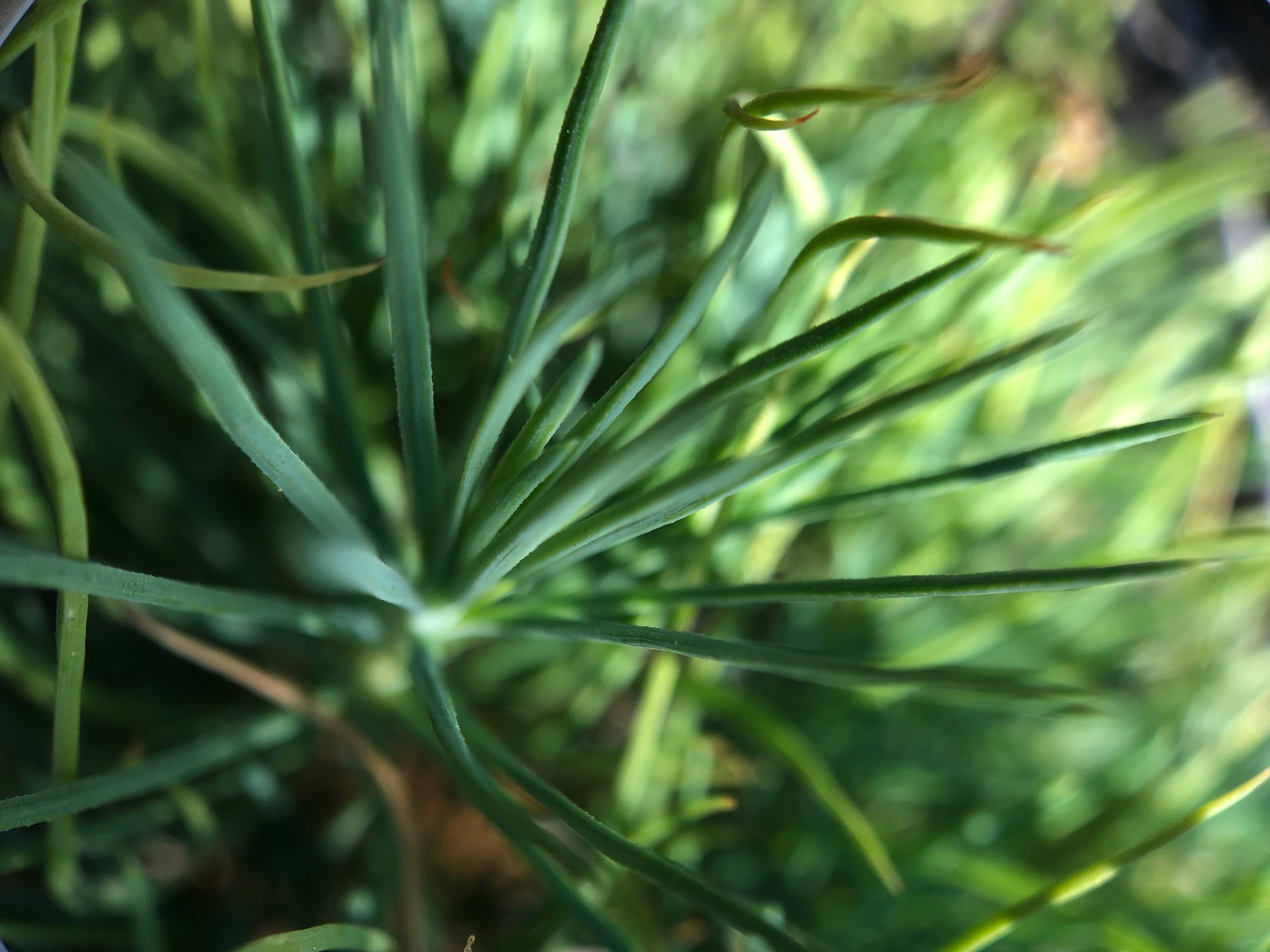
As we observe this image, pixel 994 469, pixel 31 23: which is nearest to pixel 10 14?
pixel 31 23

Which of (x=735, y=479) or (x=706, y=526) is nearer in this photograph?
(x=735, y=479)

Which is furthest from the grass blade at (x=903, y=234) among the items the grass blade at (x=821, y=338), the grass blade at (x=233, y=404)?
the grass blade at (x=233, y=404)

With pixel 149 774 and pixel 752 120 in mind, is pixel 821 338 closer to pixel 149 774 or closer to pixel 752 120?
pixel 752 120

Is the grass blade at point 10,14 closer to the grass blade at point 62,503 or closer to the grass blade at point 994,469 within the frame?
the grass blade at point 62,503

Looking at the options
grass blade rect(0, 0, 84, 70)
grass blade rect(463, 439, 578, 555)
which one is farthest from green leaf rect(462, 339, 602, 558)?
grass blade rect(0, 0, 84, 70)

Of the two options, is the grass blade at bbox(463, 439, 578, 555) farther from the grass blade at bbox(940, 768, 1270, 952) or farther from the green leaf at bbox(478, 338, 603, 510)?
the grass blade at bbox(940, 768, 1270, 952)
